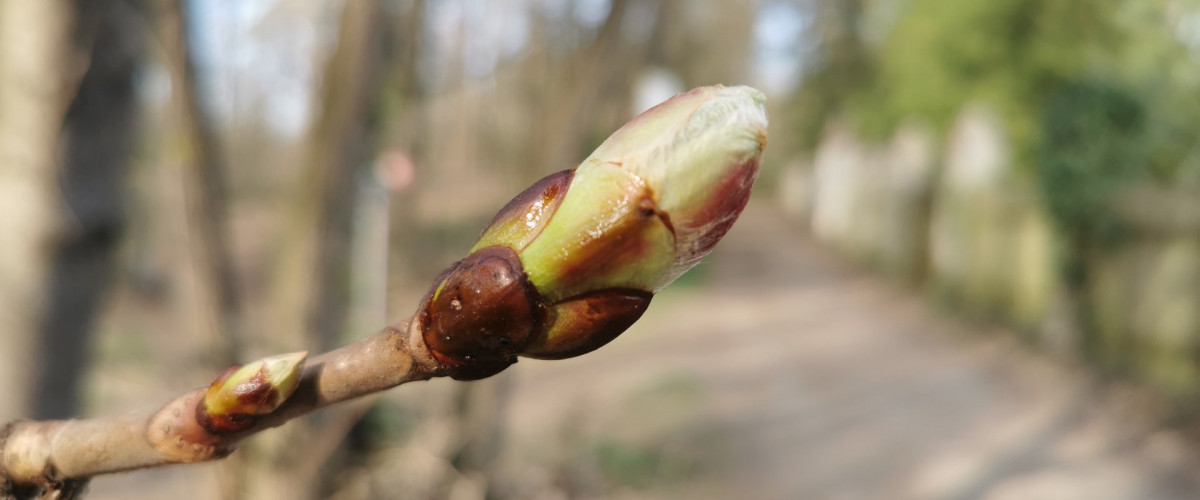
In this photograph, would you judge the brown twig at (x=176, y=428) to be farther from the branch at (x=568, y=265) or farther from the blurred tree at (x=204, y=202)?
the blurred tree at (x=204, y=202)

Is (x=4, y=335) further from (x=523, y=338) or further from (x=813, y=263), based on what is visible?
(x=813, y=263)

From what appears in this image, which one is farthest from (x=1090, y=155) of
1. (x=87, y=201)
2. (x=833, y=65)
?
(x=833, y=65)

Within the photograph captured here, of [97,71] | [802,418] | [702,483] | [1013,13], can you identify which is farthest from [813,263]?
[97,71]

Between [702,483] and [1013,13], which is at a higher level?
[1013,13]

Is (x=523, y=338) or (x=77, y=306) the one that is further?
(x=77, y=306)

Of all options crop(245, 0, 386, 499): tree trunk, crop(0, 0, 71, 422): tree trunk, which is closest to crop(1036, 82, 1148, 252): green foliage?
crop(245, 0, 386, 499): tree trunk

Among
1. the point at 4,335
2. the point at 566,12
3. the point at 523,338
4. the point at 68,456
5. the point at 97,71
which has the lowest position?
the point at 4,335

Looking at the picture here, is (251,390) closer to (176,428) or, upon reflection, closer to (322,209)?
(176,428)

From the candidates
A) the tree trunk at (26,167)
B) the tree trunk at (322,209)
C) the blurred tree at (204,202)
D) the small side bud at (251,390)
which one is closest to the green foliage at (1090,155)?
the tree trunk at (322,209)
